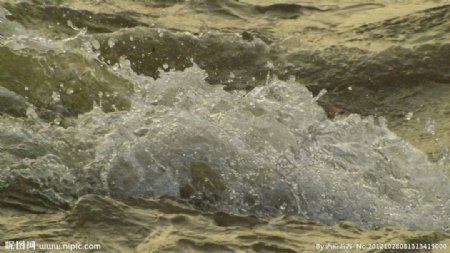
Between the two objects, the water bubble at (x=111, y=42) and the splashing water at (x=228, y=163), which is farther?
the water bubble at (x=111, y=42)

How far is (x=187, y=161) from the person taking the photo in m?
3.43

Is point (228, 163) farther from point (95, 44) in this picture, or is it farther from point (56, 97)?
point (95, 44)

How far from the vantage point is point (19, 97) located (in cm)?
387

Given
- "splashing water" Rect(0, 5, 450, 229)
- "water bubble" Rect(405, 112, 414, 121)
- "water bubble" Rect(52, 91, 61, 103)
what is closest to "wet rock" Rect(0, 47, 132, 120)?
"water bubble" Rect(52, 91, 61, 103)

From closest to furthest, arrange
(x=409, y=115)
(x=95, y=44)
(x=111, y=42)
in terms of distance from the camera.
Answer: (x=409, y=115) → (x=95, y=44) → (x=111, y=42)

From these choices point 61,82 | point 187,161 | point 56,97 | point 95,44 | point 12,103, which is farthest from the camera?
point 95,44

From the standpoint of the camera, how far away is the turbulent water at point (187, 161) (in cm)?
306

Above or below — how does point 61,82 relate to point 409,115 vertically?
above

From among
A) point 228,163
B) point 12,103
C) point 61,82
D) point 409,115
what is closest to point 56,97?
point 61,82

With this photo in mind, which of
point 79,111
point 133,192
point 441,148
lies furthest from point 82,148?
point 441,148

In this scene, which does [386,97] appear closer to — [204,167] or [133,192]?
[204,167]

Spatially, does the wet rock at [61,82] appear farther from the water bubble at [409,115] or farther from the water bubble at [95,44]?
the water bubble at [409,115]

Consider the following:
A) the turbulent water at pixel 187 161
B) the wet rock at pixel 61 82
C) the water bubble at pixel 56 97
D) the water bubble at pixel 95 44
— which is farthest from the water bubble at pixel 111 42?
the water bubble at pixel 56 97

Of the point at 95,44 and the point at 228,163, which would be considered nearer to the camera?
the point at 228,163
